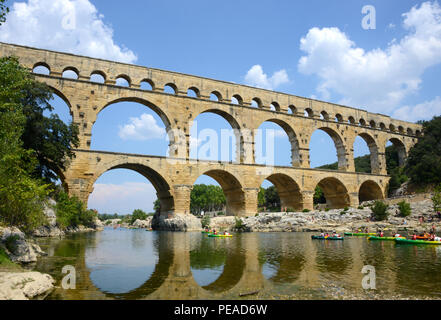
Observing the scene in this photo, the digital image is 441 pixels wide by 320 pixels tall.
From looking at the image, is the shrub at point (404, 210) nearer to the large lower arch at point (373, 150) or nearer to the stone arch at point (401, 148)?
the large lower arch at point (373, 150)

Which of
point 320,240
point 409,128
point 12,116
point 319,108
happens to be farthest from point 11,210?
point 409,128

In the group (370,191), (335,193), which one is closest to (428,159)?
(370,191)

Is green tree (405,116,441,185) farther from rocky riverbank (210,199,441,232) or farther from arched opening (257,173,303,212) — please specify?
arched opening (257,173,303,212)

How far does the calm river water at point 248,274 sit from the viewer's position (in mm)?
6680

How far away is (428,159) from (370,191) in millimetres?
7402

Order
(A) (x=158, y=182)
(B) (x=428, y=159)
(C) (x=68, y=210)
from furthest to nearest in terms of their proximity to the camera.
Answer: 1. (B) (x=428, y=159)
2. (A) (x=158, y=182)
3. (C) (x=68, y=210)

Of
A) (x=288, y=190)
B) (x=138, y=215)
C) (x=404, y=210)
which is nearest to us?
(x=404, y=210)

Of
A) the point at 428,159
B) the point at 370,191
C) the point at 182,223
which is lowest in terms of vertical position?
the point at 182,223

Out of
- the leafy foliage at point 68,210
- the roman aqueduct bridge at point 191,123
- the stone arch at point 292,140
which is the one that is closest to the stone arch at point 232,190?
the roman aqueduct bridge at point 191,123

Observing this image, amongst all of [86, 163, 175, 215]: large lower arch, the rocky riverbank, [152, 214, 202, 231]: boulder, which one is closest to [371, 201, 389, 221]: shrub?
the rocky riverbank

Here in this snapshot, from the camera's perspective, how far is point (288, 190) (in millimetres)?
33906

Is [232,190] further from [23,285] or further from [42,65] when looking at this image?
[23,285]
